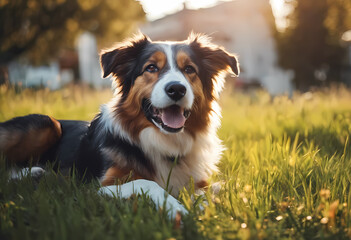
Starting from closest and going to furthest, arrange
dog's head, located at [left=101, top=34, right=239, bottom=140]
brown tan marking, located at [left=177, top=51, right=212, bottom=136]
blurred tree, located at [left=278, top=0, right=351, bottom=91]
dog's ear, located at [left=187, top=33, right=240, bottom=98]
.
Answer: dog's head, located at [left=101, top=34, right=239, bottom=140], brown tan marking, located at [left=177, top=51, right=212, bottom=136], dog's ear, located at [left=187, top=33, right=240, bottom=98], blurred tree, located at [left=278, top=0, right=351, bottom=91]

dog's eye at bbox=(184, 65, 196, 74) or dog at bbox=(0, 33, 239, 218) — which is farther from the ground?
dog's eye at bbox=(184, 65, 196, 74)

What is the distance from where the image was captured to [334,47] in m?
17.8

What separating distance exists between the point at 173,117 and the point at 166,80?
0.38m

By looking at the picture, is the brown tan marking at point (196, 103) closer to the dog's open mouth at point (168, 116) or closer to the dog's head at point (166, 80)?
the dog's head at point (166, 80)

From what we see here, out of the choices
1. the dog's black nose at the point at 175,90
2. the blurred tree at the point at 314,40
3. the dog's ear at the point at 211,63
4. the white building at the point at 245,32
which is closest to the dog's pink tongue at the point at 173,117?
the dog's black nose at the point at 175,90

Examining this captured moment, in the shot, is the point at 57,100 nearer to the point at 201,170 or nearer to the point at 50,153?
the point at 50,153

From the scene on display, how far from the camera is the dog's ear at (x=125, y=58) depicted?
3408 mm

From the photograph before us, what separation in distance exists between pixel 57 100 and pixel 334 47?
15502 millimetres

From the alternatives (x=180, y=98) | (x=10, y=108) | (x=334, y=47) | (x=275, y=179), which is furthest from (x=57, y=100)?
(x=334, y=47)

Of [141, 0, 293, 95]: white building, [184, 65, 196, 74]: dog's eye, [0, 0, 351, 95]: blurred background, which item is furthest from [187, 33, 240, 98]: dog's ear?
[141, 0, 293, 95]: white building

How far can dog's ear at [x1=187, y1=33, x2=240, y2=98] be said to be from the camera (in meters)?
3.62

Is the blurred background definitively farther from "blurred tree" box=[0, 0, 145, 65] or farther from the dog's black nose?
the dog's black nose

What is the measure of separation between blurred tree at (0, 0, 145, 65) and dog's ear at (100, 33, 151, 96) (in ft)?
40.3

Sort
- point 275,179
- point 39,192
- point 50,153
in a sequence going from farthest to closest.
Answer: point 50,153, point 275,179, point 39,192
